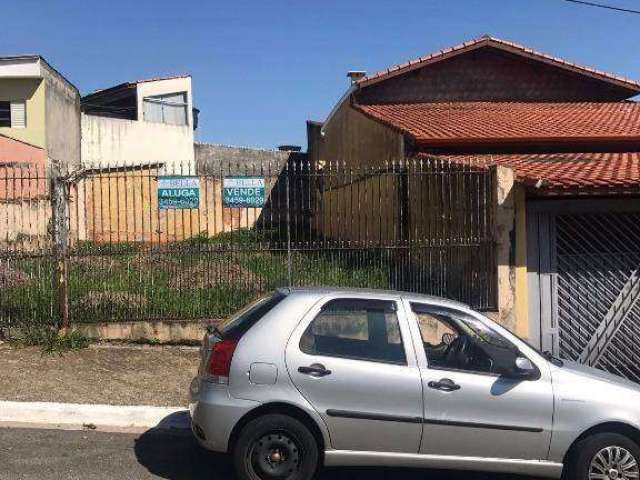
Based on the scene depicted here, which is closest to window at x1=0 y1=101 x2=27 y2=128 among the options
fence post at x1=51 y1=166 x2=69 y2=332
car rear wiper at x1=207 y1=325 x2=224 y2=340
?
fence post at x1=51 y1=166 x2=69 y2=332

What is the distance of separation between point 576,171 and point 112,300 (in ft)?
A: 21.4

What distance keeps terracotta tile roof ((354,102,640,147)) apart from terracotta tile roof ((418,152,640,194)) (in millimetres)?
414

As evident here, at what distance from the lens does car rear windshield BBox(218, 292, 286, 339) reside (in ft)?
15.5

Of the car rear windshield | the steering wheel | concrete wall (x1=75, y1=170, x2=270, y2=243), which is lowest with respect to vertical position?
the steering wheel

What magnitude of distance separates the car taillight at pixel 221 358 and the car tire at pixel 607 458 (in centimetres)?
245

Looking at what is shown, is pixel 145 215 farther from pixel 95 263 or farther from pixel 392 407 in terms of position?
pixel 392 407

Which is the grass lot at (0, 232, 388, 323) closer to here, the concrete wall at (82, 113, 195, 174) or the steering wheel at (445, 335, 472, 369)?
the steering wheel at (445, 335, 472, 369)

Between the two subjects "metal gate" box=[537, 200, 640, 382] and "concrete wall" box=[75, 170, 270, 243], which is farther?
"metal gate" box=[537, 200, 640, 382]

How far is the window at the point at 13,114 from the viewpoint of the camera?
2030 cm

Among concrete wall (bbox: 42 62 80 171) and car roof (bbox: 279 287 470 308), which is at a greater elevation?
concrete wall (bbox: 42 62 80 171)

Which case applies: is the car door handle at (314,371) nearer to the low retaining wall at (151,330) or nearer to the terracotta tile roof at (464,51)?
the low retaining wall at (151,330)

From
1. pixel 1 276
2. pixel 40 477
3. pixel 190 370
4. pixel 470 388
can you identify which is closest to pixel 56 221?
pixel 1 276

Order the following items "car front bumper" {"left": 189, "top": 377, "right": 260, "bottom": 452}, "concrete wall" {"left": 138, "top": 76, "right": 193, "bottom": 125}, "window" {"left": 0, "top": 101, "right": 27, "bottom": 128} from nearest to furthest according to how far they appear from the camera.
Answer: "car front bumper" {"left": 189, "top": 377, "right": 260, "bottom": 452}
"window" {"left": 0, "top": 101, "right": 27, "bottom": 128}
"concrete wall" {"left": 138, "top": 76, "right": 193, "bottom": 125}

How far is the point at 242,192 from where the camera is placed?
28.8 ft
